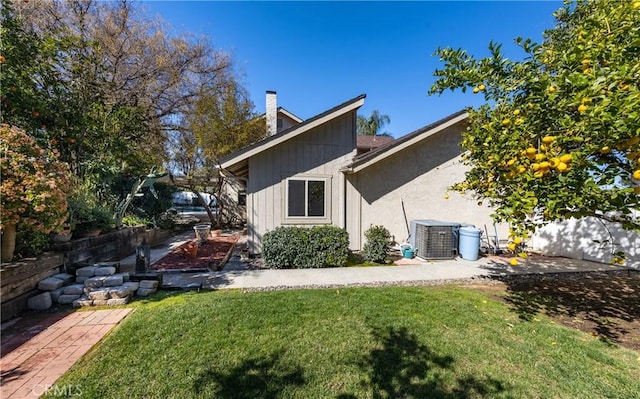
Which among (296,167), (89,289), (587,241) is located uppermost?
(296,167)

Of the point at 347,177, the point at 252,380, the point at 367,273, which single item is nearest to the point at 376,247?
the point at 367,273

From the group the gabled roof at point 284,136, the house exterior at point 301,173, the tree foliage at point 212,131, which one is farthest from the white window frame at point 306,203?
the tree foliage at point 212,131

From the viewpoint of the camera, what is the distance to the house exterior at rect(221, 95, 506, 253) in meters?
8.24

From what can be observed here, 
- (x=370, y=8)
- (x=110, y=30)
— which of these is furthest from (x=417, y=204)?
(x=110, y=30)

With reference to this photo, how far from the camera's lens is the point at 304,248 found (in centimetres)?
732

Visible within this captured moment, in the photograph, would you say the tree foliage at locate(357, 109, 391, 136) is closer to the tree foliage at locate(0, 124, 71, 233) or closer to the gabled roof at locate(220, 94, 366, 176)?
the gabled roof at locate(220, 94, 366, 176)

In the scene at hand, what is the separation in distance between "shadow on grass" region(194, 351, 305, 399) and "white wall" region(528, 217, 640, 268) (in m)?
9.44

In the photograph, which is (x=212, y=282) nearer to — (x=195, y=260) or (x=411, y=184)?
(x=195, y=260)

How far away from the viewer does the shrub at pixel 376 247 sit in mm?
7922

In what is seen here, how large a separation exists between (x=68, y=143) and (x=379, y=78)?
46.9 ft

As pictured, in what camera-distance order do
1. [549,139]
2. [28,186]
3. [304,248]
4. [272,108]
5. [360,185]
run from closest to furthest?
[549,139]
[28,186]
[304,248]
[360,185]
[272,108]

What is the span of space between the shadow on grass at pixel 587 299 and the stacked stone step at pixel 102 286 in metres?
7.28

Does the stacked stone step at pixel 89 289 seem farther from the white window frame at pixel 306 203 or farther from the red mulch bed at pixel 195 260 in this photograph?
the white window frame at pixel 306 203

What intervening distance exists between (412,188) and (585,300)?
17.2ft
